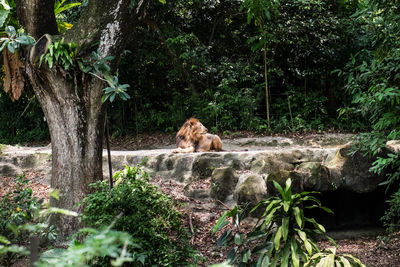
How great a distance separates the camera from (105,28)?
15.5 feet

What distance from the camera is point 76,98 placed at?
4.68 meters

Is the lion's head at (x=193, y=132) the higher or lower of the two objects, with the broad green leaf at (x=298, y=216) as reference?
higher

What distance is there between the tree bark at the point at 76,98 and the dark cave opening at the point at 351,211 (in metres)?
3.49

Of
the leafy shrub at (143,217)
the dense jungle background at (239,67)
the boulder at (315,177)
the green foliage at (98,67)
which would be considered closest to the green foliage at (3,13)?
the green foliage at (98,67)

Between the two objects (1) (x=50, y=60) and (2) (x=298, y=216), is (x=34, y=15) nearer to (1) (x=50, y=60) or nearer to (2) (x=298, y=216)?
(1) (x=50, y=60)

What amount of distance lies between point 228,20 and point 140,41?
2736mm

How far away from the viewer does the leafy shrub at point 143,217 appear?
381 centimetres

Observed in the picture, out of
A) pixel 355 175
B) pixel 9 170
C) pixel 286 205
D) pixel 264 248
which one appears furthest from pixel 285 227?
pixel 9 170

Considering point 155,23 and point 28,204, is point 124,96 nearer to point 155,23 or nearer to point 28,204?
point 28,204

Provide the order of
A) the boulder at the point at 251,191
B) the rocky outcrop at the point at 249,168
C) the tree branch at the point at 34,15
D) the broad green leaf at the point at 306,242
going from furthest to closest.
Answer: the rocky outcrop at the point at 249,168, the boulder at the point at 251,191, the tree branch at the point at 34,15, the broad green leaf at the point at 306,242

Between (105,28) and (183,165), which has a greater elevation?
(105,28)

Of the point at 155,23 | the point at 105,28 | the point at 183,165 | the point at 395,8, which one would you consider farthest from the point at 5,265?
the point at 155,23

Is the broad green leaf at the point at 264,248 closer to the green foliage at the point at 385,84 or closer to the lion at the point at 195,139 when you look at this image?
the green foliage at the point at 385,84

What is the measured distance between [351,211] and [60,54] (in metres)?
4.83
